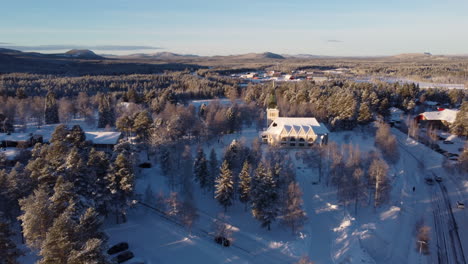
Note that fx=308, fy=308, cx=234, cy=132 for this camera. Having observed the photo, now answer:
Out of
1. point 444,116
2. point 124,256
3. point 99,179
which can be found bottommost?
point 124,256

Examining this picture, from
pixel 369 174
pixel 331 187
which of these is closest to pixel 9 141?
pixel 331 187

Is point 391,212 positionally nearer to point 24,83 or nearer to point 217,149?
point 217,149

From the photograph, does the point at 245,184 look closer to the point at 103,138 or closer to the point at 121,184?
the point at 121,184

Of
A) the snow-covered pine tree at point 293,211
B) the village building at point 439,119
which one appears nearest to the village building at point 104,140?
the snow-covered pine tree at point 293,211

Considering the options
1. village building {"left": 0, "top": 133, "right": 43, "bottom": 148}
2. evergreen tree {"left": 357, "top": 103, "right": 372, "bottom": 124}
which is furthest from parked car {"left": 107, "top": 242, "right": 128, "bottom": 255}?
evergreen tree {"left": 357, "top": 103, "right": 372, "bottom": 124}

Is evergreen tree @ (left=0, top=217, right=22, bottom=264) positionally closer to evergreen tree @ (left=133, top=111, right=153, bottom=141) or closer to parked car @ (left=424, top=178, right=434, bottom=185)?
evergreen tree @ (left=133, top=111, right=153, bottom=141)

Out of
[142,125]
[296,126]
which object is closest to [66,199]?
[142,125]

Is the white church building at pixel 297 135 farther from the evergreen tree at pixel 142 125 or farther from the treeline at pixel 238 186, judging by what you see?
the evergreen tree at pixel 142 125
